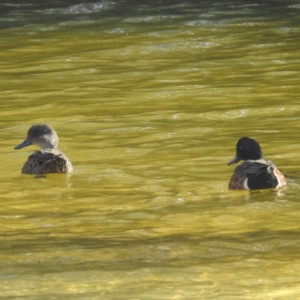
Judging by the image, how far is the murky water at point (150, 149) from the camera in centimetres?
664

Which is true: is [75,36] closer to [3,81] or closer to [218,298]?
[3,81]

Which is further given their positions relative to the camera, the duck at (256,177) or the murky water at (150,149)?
the duck at (256,177)

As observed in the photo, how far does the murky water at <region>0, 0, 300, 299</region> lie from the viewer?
6.64 meters

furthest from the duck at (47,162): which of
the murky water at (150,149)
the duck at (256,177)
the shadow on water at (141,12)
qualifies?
the shadow on water at (141,12)

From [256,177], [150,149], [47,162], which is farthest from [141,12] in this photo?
[256,177]

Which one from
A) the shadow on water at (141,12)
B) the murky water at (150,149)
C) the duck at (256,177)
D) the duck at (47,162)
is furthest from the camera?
the shadow on water at (141,12)

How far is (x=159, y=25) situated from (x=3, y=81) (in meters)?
5.45

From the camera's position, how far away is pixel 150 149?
11.2m

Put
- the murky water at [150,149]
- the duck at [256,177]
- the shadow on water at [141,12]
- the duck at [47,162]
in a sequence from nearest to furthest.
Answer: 1. the murky water at [150,149]
2. the duck at [256,177]
3. the duck at [47,162]
4. the shadow on water at [141,12]

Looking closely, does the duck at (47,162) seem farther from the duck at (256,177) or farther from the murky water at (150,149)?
the duck at (256,177)

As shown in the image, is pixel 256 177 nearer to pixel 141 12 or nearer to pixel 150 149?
pixel 150 149

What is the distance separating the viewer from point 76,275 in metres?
6.52

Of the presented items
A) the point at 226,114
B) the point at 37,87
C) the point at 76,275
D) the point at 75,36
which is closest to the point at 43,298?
the point at 76,275

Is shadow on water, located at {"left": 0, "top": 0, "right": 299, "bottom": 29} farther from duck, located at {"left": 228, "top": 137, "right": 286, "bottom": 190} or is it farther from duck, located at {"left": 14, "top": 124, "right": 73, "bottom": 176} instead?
duck, located at {"left": 228, "top": 137, "right": 286, "bottom": 190}
